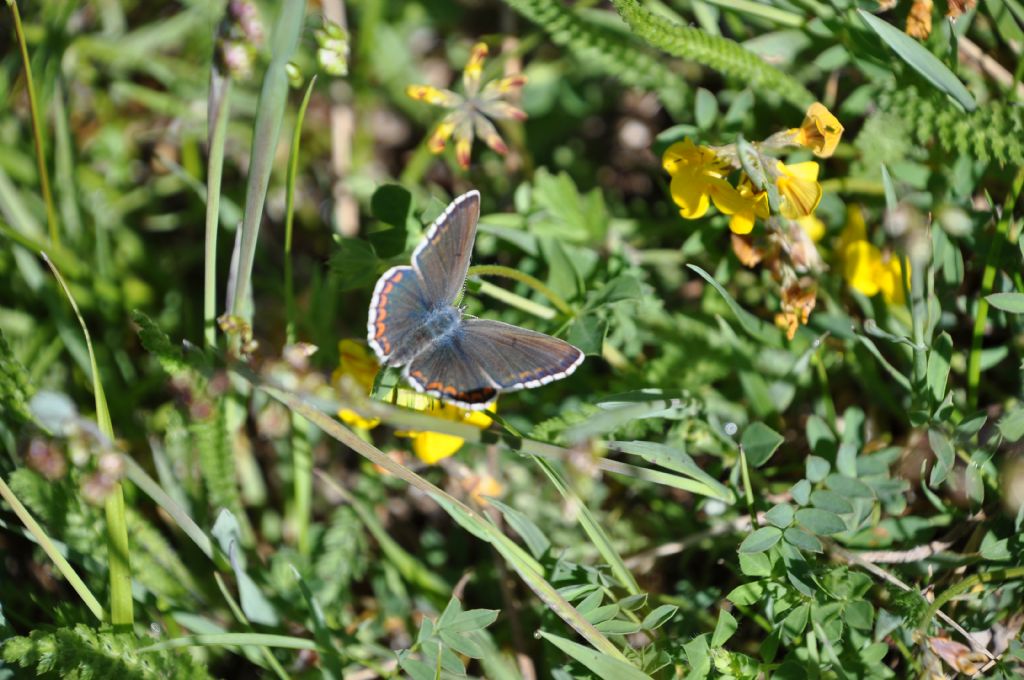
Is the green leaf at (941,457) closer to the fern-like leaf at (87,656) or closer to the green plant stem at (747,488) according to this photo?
the green plant stem at (747,488)

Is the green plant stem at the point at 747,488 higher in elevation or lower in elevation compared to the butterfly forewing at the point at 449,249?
lower

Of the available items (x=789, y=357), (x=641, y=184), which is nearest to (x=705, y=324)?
(x=789, y=357)

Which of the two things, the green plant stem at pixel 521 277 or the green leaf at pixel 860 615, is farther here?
the green plant stem at pixel 521 277

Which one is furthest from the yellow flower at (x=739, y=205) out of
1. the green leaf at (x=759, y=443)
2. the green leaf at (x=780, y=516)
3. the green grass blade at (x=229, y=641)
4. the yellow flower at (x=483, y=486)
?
the green grass blade at (x=229, y=641)

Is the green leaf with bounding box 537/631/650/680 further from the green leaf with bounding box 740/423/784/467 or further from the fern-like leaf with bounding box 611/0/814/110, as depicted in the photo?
the fern-like leaf with bounding box 611/0/814/110

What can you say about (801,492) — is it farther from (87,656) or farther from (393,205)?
(87,656)

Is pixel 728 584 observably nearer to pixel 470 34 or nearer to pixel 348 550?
pixel 348 550

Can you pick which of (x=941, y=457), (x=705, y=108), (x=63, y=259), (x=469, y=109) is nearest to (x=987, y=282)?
(x=941, y=457)

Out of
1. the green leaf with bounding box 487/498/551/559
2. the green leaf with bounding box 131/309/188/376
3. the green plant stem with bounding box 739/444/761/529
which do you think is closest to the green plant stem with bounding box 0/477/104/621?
the green leaf with bounding box 131/309/188/376
